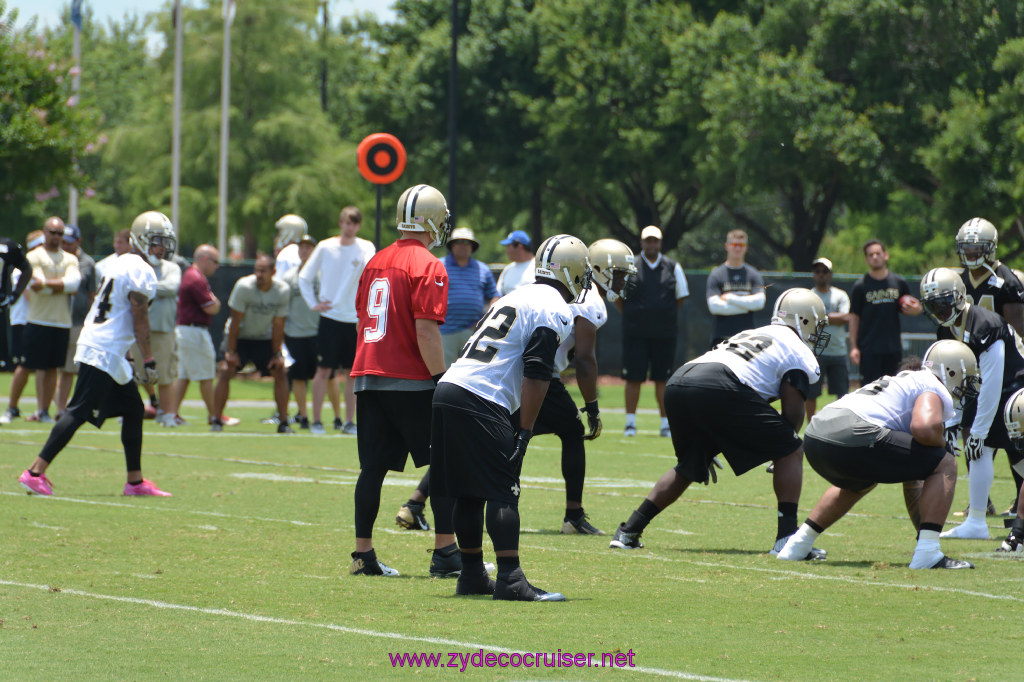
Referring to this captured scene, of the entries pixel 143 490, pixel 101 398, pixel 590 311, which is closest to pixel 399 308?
pixel 590 311

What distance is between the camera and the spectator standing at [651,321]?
1617 cm

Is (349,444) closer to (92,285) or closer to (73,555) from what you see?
(92,285)

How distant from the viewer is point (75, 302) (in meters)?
16.9

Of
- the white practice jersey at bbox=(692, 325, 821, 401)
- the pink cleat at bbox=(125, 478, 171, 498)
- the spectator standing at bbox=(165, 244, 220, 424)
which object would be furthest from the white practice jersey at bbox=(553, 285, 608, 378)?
the spectator standing at bbox=(165, 244, 220, 424)

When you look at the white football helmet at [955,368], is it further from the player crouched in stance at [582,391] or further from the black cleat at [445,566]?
the black cleat at [445,566]

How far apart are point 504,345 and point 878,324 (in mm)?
8840

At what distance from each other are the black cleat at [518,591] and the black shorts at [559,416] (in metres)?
2.39

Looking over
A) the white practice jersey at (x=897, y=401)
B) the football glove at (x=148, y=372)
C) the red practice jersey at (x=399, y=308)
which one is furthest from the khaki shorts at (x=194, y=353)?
the white practice jersey at (x=897, y=401)

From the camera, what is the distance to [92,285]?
1675cm

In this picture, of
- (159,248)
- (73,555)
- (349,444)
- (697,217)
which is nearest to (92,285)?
(349,444)

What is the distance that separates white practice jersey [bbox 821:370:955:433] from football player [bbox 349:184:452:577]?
2355 millimetres

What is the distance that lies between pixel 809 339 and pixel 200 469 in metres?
6.09

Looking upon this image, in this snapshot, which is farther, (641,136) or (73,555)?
(641,136)

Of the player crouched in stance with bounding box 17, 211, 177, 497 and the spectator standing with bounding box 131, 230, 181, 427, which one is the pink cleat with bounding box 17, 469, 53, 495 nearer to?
the player crouched in stance with bounding box 17, 211, 177, 497
